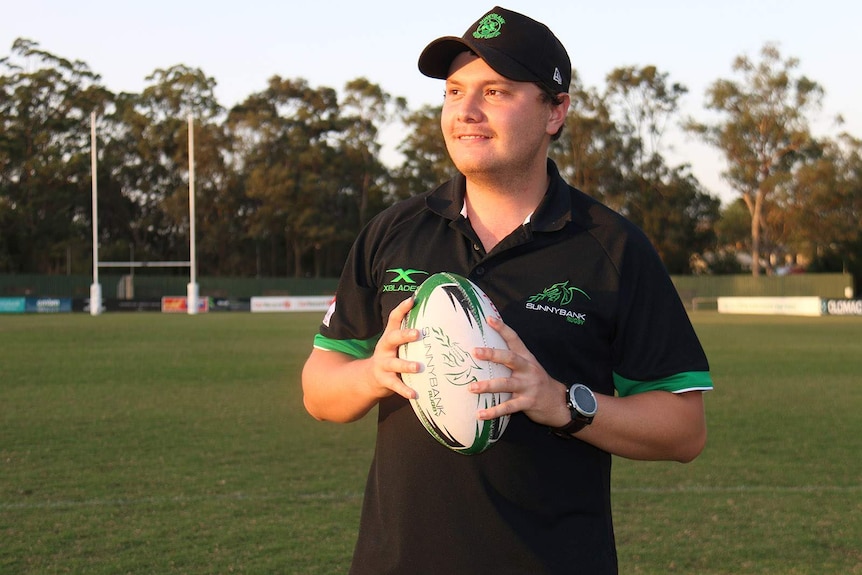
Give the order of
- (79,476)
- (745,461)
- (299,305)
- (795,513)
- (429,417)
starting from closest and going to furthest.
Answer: (429,417) < (795,513) < (79,476) < (745,461) < (299,305)

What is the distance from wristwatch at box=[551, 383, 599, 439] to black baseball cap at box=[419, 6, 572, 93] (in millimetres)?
775

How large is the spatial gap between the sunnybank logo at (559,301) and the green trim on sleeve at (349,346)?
488 mm

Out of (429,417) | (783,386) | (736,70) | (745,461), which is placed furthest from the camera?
(736,70)

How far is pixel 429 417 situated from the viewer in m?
2.50

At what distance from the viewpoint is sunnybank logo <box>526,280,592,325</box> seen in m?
2.69

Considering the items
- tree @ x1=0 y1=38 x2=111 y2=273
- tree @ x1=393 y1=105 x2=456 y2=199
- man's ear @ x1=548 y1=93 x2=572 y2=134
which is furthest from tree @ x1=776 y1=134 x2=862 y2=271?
man's ear @ x1=548 y1=93 x2=572 y2=134

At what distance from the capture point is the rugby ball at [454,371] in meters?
2.46

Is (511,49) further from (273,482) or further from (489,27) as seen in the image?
(273,482)

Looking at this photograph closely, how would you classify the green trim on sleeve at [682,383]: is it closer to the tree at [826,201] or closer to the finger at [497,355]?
the finger at [497,355]

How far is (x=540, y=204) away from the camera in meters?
2.83

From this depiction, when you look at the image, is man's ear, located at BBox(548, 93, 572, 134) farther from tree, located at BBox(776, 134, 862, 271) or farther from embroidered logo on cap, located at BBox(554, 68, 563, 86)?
tree, located at BBox(776, 134, 862, 271)

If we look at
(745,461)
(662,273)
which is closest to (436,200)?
(662,273)

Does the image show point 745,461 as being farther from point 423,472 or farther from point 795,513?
point 423,472

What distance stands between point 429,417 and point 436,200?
0.66 m
